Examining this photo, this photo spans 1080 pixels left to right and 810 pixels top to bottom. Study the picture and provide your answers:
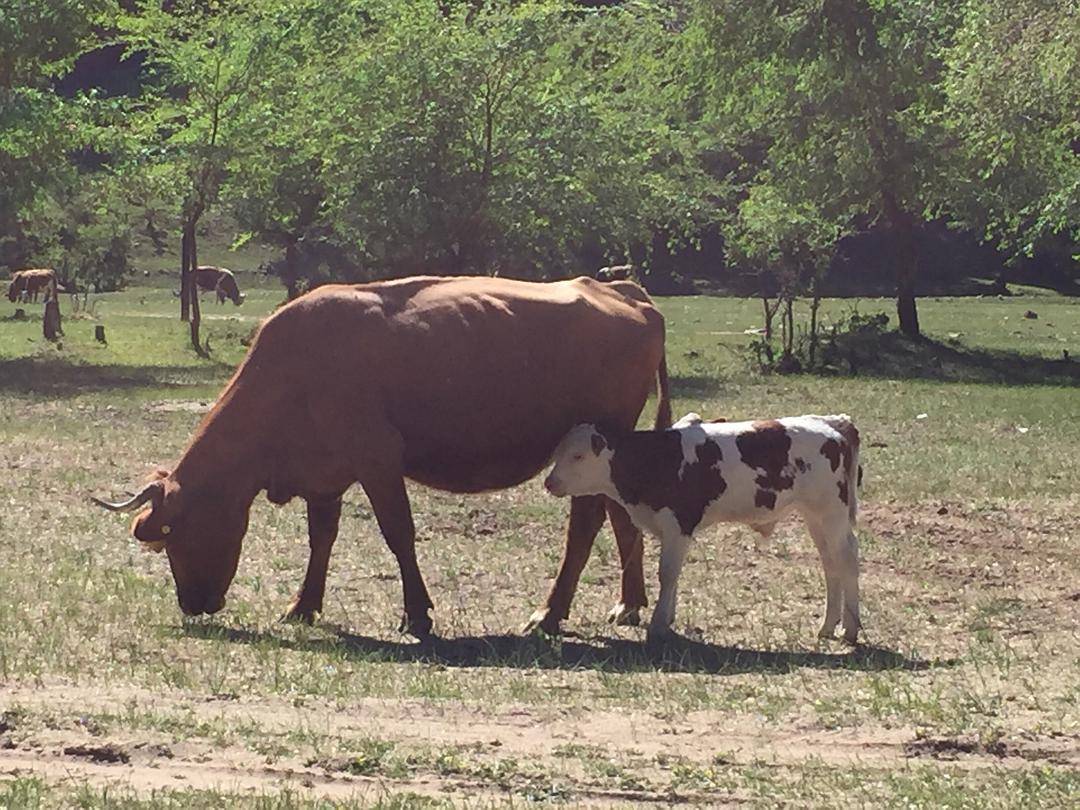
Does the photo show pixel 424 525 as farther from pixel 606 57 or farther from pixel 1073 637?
pixel 606 57

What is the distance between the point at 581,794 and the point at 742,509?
4.71m

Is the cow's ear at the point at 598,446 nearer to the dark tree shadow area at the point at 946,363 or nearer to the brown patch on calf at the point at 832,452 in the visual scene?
the brown patch on calf at the point at 832,452

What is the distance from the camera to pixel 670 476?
39.8 ft

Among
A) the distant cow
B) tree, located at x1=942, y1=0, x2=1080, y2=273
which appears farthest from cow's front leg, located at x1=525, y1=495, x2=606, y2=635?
the distant cow

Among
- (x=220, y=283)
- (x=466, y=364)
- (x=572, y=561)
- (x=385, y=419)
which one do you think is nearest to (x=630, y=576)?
(x=572, y=561)

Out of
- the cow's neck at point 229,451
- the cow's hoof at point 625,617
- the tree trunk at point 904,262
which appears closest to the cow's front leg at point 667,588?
the cow's hoof at point 625,617

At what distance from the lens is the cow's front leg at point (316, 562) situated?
1273 centimetres

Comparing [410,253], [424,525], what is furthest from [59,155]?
[424,525]

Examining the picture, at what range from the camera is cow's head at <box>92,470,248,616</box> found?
496 inches

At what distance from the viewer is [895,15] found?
3891cm

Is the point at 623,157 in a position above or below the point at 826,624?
above

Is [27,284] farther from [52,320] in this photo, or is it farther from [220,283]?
[52,320]

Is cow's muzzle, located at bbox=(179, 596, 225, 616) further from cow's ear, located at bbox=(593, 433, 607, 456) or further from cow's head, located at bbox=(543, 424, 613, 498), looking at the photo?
cow's ear, located at bbox=(593, 433, 607, 456)

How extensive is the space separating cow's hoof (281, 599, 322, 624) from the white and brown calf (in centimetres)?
175
